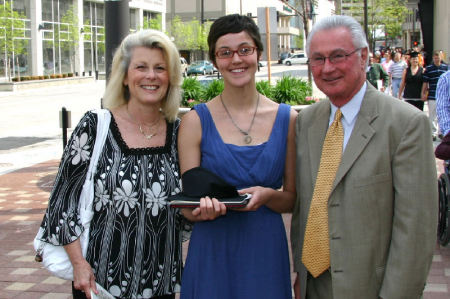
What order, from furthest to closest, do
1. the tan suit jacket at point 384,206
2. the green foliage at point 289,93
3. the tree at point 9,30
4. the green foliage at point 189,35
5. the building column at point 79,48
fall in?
1. the green foliage at point 189,35
2. the building column at point 79,48
3. the tree at point 9,30
4. the green foliage at point 289,93
5. the tan suit jacket at point 384,206

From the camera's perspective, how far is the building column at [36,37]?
45.2m

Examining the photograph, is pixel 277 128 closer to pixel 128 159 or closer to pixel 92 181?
pixel 128 159

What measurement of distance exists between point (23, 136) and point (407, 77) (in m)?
10.1

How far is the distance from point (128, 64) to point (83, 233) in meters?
0.84

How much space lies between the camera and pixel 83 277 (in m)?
2.62

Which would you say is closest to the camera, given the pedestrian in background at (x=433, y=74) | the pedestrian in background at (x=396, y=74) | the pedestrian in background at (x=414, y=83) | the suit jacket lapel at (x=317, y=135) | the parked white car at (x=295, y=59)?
the suit jacket lapel at (x=317, y=135)

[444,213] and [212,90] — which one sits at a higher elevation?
[212,90]

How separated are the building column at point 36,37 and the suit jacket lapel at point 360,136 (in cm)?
4632

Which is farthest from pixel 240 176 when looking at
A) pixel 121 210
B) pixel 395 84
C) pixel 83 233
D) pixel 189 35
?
pixel 189 35

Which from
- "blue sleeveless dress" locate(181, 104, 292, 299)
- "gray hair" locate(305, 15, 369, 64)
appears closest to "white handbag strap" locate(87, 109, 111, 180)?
"blue sleeveless dress" locate(181, 104, 292, 299)

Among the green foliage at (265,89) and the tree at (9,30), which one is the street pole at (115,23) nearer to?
the green foliage at (265,89)

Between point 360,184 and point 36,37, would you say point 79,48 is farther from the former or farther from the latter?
point 360,184

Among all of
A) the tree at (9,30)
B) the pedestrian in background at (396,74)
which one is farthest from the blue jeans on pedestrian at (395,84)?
the tree at (9,30)

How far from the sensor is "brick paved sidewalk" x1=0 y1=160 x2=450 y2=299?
194 inches
